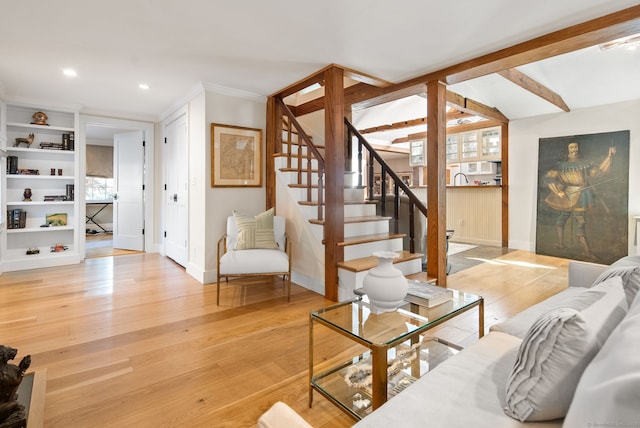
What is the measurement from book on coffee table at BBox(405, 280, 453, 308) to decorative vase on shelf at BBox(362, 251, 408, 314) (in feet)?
0.54

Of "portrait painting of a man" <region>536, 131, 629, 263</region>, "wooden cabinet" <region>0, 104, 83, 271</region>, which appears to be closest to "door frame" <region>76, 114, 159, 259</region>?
"wooden cabinet" <region>0, 104, 83, 271</region>

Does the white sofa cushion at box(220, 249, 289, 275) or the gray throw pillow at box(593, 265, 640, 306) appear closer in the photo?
the gray throw pillow at box(593, 265, 640, 306)

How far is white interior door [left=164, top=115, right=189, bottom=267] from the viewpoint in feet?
14.4

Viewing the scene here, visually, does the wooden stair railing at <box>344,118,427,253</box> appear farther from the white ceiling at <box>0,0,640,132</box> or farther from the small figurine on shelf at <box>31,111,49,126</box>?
the small figurine on shelf at <box>31,111,49,126</box>

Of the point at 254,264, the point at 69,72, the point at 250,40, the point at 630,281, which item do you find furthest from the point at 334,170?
the point at 69,72

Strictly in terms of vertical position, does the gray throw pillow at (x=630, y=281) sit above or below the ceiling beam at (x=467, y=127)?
below

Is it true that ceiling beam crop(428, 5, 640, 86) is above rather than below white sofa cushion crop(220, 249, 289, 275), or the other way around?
above

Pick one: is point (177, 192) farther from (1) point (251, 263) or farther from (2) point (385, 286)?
(2) point (385, 286)

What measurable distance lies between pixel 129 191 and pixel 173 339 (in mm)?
4320

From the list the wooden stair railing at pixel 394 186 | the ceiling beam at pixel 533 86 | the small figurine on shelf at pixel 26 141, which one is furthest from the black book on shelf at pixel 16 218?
the ceiling beam at pixel 533 86

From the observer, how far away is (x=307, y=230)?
3.59m

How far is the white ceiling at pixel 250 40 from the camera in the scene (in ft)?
7.22

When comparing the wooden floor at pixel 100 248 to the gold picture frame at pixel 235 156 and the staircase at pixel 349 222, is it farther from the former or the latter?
the staircase at pixel 349 222

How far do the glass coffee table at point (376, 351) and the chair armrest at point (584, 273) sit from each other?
2.34ft
